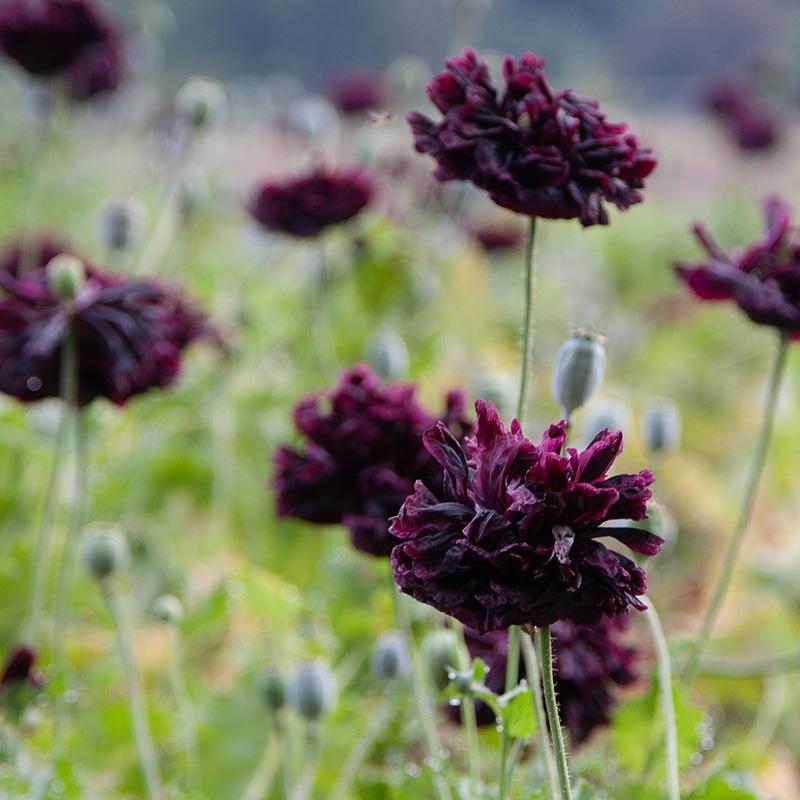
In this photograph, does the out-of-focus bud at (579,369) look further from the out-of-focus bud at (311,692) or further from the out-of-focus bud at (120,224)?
the out-of-focus bud at (120,224)

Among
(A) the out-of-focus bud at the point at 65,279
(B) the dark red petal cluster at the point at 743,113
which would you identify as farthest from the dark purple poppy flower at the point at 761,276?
(B) the dark red petal cluster at the point at 743,113

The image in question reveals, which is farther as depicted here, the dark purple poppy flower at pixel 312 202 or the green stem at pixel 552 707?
the dark purple poppy flower at pixel 312 202

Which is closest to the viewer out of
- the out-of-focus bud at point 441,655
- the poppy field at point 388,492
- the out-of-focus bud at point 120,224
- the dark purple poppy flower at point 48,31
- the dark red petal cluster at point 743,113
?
the poppy field at point 388,492

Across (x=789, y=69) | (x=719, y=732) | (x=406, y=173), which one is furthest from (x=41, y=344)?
(x=789, y=69)

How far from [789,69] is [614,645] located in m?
2.34

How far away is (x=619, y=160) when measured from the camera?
0.55 m

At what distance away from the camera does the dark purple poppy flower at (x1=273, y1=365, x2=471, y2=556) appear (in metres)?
0.59

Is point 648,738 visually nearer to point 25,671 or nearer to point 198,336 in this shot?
point 25,671

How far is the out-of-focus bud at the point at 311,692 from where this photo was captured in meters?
0.65

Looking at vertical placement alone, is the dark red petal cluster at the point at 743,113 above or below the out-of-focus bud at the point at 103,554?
above

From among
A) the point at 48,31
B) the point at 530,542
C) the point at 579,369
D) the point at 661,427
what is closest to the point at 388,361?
the point at 661,427

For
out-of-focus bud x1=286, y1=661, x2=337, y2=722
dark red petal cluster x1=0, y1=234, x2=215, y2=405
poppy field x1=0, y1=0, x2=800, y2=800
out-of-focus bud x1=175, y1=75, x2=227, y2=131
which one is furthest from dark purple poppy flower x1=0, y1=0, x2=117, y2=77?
out-of-focus bud x1=286, y1=661, x2=337, y2=722

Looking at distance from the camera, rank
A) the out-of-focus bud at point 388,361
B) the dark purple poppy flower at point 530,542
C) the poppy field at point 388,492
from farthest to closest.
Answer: the out-of-focus bud at point 388,361, the poppy field at point 388,492, the dark purple poppy flower at point 530,542

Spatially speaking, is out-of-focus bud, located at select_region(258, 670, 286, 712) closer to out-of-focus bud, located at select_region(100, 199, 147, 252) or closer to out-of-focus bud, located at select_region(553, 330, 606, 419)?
out-of-focus bud, located at select_region(553, 330, 606, 419)
